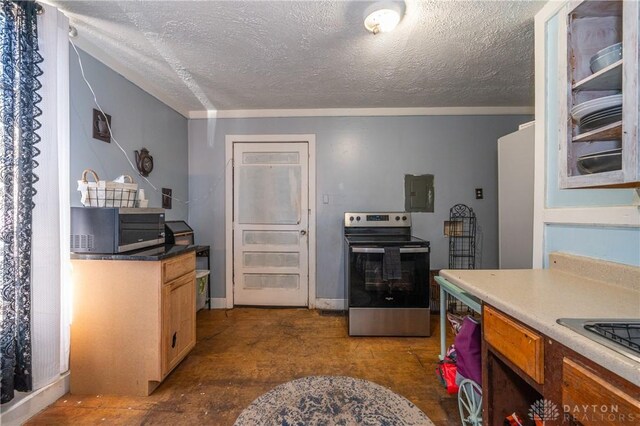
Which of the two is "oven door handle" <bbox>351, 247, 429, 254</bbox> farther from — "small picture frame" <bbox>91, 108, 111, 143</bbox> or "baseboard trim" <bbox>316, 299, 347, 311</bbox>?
"small picture frame" <bbox>91, 108, 111, 143</bbox>

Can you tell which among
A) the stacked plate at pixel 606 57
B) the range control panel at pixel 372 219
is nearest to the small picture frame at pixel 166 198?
the range control panel at pixel 372 219

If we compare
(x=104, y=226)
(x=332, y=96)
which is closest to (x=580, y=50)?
(x=332, y=96)

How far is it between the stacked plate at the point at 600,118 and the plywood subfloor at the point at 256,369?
1566 mm

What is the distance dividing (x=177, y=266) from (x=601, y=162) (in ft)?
7.15

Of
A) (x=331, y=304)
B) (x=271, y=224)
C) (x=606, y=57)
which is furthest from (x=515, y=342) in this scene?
(x=271, y=224)

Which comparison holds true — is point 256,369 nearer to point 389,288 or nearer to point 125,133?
point 389,288

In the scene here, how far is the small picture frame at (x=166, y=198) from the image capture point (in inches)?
105

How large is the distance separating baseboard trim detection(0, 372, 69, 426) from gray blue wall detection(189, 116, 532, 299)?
1527 mm

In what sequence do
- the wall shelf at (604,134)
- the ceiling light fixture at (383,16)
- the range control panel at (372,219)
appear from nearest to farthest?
the wall shelf at (604,134)
the ceiling light fixture at (383,16)
the range control panel at (372,219)

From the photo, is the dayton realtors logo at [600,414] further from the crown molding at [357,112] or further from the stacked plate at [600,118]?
the crown molding at [357,112]

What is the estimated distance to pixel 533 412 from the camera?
3.46ft

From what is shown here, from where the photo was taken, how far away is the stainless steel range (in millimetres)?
2428

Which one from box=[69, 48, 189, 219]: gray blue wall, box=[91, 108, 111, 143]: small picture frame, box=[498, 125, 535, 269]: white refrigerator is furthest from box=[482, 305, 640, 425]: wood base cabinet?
box=[91, 108, 111, 143]: small picture frame

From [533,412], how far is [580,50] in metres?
1.41
